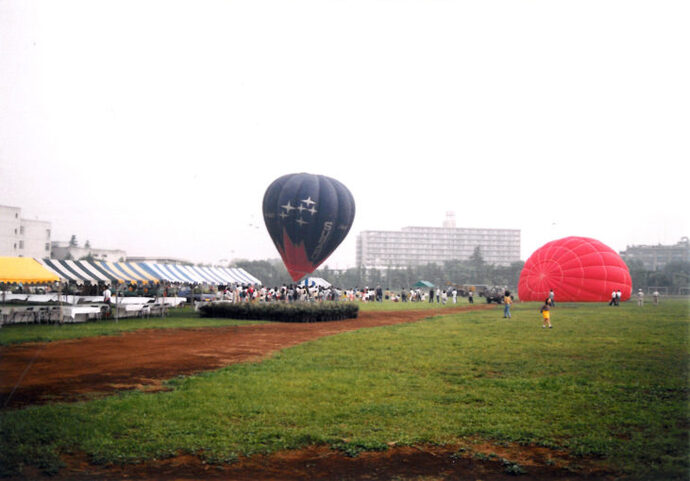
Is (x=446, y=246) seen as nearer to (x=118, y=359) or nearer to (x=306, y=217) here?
(x=306, y=217)

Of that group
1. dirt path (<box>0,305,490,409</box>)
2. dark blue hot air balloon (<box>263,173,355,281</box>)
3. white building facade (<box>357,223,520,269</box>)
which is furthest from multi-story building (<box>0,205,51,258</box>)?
white building facade (<box>357,223,520,269</box>)

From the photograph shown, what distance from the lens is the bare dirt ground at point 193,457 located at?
5.48 meters

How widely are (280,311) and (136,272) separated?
16873mm

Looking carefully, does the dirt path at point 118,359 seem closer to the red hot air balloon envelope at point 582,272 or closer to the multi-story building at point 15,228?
the multi-story building at point 15,228

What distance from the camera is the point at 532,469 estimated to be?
5637mm

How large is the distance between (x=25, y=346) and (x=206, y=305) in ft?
45.2

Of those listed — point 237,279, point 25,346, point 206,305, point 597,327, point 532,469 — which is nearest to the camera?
point 532,469

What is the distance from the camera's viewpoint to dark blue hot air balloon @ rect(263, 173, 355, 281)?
33.9 m

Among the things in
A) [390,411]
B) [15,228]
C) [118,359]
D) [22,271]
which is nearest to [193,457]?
[390,411]

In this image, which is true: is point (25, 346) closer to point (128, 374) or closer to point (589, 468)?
point (128, 374)

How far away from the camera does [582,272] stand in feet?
123

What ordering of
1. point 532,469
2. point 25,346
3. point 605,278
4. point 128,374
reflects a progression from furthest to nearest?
point 605,278, point 25,346, point 128,374, point 532,469

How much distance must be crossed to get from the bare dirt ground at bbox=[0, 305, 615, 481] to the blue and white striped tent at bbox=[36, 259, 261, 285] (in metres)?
15.4

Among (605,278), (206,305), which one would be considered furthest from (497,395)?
(605,278)
